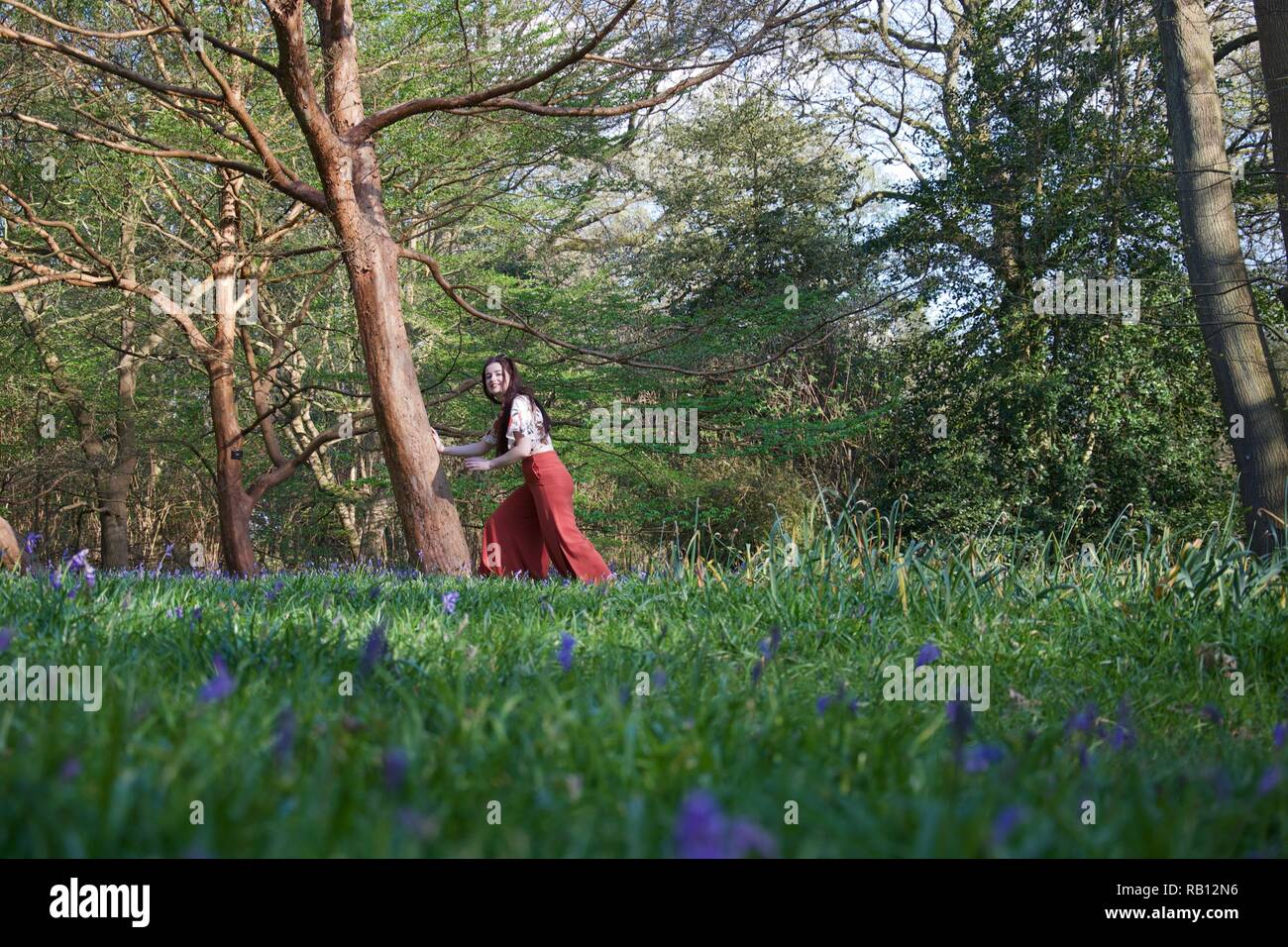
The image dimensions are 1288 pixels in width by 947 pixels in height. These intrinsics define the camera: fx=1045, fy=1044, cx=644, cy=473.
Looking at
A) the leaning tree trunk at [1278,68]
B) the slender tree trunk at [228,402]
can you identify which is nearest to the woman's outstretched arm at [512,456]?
the slender tree trunk at [228,402]

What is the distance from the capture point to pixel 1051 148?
1596cm

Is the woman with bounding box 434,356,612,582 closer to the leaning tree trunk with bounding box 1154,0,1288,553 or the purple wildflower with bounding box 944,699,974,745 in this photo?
the purple wildflower with bounding box 944,699,974,745

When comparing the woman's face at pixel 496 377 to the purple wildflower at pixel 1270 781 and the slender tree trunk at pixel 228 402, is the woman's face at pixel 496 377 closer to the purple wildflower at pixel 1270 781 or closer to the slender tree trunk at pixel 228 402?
the slender tree trunk at pixel 228 402

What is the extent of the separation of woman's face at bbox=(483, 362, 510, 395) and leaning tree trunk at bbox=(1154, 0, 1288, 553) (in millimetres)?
7801

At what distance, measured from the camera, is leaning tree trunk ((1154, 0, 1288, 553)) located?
11461 mm

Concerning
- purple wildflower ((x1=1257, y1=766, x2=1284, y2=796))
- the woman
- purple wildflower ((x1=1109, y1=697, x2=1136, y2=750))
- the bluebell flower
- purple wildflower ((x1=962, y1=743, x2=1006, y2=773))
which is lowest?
purple wildflower ((x1=1109, y1=697, x2=1136, y2=750))

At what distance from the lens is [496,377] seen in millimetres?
8461

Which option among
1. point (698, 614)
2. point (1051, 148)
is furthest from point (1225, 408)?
point (698, 614)

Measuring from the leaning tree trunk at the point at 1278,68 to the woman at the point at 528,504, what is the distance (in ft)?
25.6

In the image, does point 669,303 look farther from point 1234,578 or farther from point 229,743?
point 229,743

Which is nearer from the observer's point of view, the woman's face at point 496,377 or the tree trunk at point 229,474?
the woman's face at point 496,377

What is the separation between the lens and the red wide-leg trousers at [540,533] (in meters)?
8.07

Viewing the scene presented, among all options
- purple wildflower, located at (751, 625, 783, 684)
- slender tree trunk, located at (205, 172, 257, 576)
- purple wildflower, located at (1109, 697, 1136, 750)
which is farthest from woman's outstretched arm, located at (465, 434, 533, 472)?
purple wildflower, located at (1109, 697, 1136, 750)
